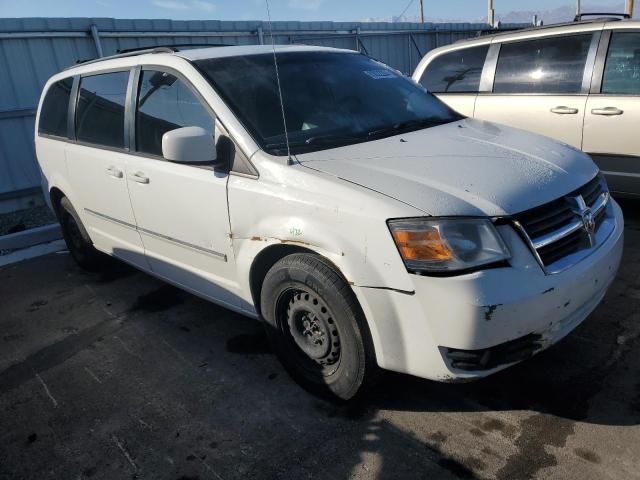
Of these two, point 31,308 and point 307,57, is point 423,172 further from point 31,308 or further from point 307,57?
point 31,308

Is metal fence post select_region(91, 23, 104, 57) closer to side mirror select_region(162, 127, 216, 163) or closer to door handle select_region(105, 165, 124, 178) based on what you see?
door handle select_region(105, 165, 124, 178)

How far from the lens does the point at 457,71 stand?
18.1ft

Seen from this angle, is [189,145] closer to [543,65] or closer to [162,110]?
[162,110]

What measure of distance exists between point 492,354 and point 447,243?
1.68 feet

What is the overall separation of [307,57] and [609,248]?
7.01ft

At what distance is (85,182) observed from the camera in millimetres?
4137

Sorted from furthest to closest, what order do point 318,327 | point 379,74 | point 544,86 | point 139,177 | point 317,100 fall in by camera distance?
point 544,86
point 379,74
point 139,177
point 317,100
point 318,327

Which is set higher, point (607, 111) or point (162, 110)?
point (162, 110)

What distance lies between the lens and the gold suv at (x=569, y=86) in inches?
174

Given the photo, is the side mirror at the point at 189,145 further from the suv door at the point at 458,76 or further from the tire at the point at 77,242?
the suv door at the point at 458,76

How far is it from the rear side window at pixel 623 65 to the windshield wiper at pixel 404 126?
213 centimetres

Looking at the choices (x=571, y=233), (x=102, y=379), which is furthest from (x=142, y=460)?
(x=571, y=233)

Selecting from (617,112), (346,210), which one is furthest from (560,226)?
(617,112)

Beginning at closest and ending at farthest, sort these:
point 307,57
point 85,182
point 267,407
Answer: point 267,407, point 307,57, point 85,182
